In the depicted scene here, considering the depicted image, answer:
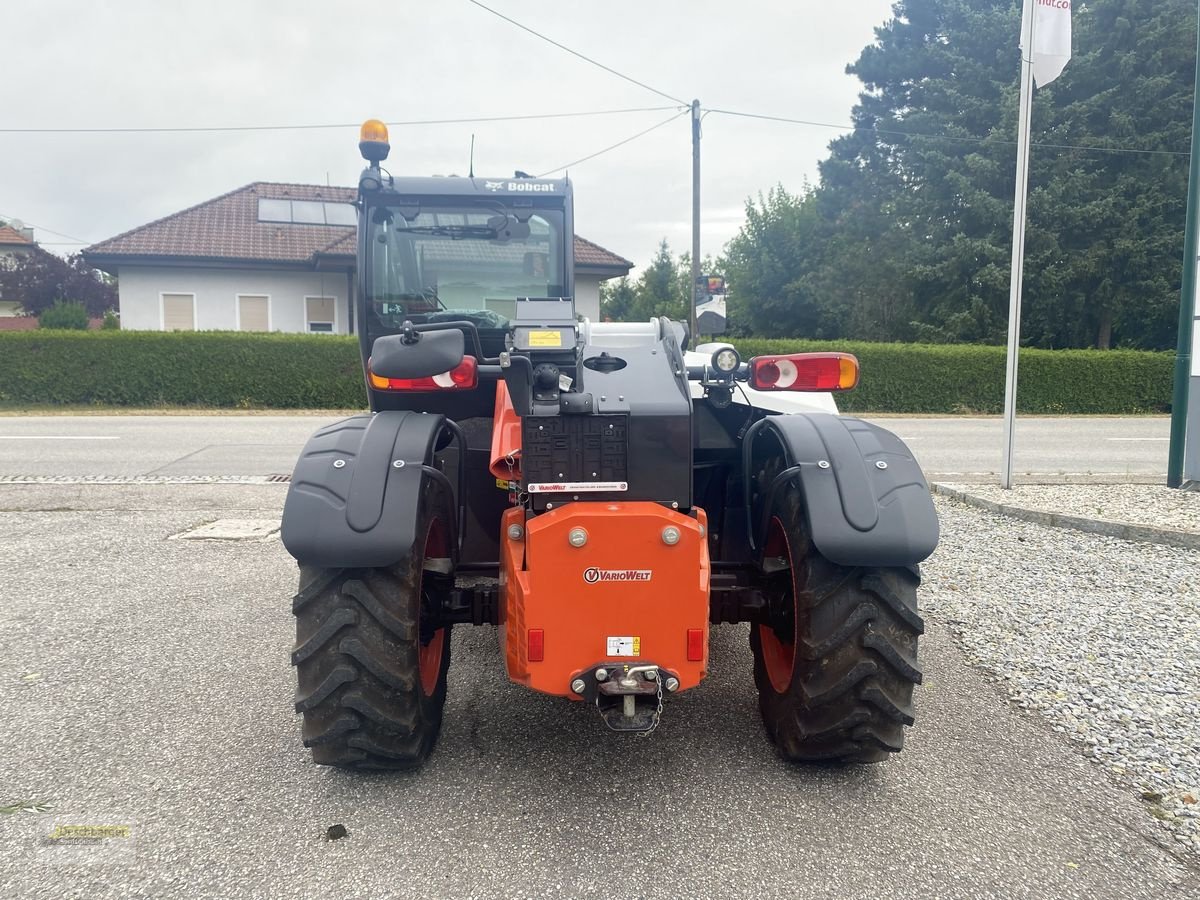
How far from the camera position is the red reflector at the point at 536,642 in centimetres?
268

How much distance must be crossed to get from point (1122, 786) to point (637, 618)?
1865 millimetres

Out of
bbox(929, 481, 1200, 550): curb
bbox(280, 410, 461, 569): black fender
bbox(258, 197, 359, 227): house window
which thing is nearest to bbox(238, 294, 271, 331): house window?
bbox(258, 197, 359, 227): house window

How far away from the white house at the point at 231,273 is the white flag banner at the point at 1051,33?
15528 millimetres

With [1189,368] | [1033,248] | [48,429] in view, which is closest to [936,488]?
[1189,368]

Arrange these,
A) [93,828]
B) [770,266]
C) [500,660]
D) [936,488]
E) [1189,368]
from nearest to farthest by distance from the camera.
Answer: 1. [93,828]
2. [500,660]
3. [1189,368]
4. [936,488]
5. [770,266]

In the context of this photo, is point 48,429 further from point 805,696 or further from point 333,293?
point 805,696

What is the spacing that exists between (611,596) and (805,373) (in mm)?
1130

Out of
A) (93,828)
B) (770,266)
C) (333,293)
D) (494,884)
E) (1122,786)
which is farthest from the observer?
(770,266)

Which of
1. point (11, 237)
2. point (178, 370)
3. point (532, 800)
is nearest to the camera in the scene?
point (532, 800)

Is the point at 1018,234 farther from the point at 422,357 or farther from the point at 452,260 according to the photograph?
the point at 422,357

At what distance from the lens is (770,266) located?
3878 centimetres

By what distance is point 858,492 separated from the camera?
289 centimetres

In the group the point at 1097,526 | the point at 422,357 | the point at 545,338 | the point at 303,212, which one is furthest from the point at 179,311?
the point at 545,338

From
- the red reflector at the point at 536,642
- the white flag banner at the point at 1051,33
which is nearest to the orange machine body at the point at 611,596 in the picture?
the red reflector at the point at 536,642
